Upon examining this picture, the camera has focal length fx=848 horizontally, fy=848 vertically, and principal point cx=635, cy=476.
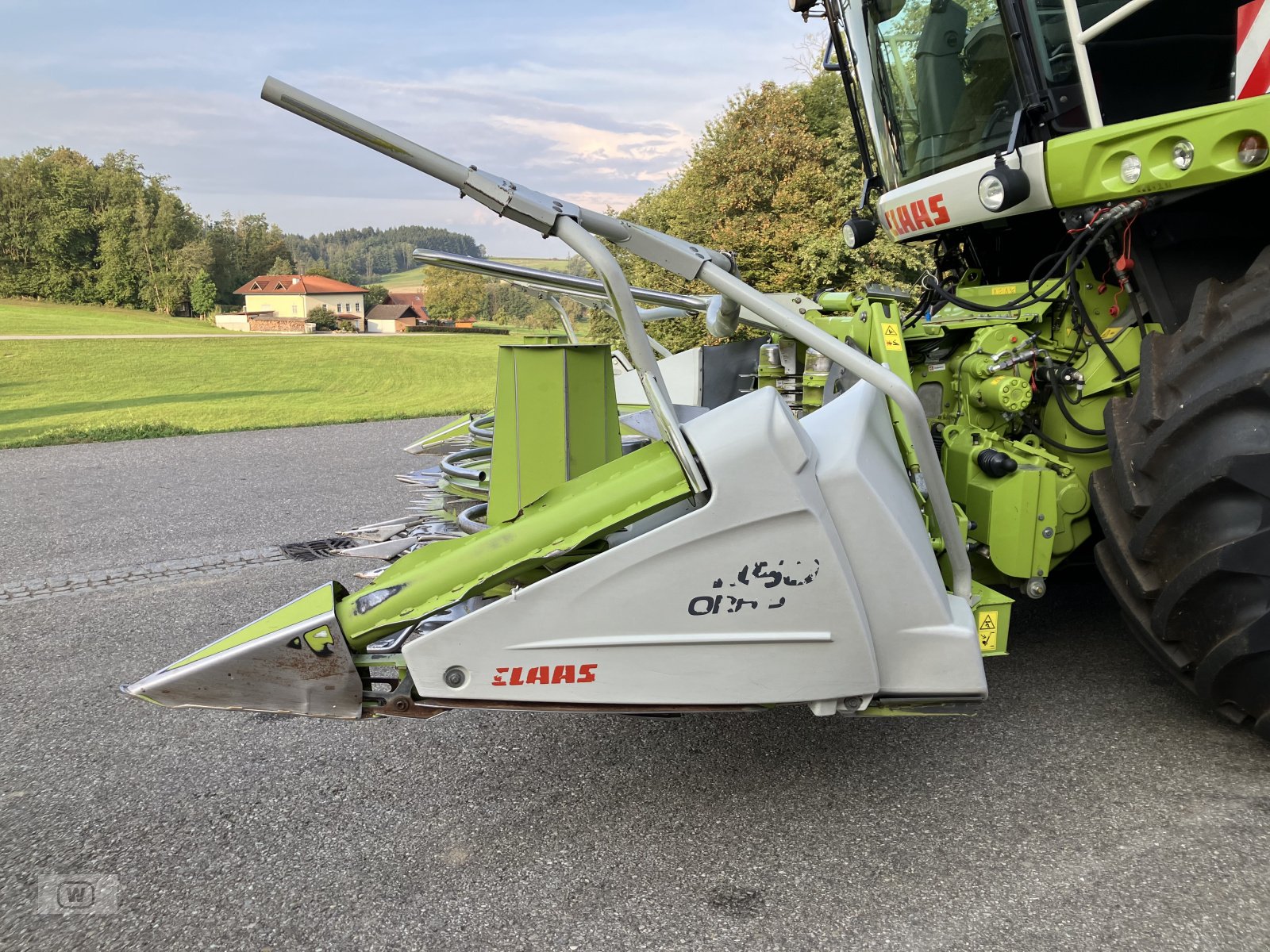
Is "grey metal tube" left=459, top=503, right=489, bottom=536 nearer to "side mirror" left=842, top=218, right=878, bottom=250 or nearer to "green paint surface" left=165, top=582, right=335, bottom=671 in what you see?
"green paint surface" left=165, top=582, right=335, bottom=671

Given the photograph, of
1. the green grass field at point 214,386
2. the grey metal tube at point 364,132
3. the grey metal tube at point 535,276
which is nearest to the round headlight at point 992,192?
the grey metal tube at point 535,276

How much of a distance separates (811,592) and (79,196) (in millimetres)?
56034

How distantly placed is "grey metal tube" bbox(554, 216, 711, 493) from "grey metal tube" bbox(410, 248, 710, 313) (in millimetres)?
660

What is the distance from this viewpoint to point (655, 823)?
2.26 metres

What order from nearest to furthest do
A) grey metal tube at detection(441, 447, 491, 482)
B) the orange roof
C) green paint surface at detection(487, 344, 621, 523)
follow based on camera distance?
green paint surface at detection(487, 344, 621, 523) → grey metal tube at detection(441, 447, 491, 482) → the orange roof

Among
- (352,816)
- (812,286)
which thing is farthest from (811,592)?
(812,286)

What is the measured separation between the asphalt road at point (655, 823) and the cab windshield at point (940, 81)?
204cm

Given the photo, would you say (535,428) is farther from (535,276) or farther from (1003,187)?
(1003,187)

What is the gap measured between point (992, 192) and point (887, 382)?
1.38m

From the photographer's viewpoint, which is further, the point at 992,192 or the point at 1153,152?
the point at 992,192

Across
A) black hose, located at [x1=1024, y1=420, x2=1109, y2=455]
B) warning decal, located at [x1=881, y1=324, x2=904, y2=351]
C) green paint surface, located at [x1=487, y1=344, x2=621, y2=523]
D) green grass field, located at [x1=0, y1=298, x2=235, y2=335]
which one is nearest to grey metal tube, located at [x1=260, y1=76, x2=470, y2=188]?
green paint surface, located at [x1=487, y1=344, x2=621, y2=523]

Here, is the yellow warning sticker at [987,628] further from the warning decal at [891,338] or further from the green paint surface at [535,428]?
the green paint surface at [535,428]

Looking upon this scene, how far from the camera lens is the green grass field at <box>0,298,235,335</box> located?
1470 inches

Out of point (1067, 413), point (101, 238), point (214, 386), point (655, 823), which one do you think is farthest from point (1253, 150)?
point (101, 238)
